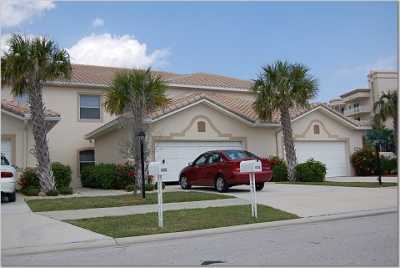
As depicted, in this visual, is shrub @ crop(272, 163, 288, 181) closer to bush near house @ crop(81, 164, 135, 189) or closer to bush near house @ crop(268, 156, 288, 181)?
bush near house @ crop(268, 156, 288, 181)

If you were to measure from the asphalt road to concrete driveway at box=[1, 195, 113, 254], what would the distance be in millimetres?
458

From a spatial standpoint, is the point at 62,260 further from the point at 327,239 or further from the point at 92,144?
the point at 92,144

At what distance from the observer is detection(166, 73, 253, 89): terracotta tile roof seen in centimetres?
2966

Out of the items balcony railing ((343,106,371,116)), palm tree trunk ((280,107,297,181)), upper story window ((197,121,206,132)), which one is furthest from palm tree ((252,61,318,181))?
balcony railing ((343,106,371,116))

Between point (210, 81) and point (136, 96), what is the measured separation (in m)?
14.1

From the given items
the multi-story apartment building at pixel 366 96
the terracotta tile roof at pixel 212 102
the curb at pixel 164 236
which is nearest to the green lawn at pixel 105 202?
the curb at pixel 164 236

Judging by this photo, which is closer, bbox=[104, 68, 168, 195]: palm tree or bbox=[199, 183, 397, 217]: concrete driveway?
bbox=[199, 183, 397, 217]: concrete driveway

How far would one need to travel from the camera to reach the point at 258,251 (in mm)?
7238

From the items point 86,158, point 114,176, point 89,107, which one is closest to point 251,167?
point 114,176

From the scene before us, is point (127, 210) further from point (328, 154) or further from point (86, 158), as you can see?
point (328, 154)

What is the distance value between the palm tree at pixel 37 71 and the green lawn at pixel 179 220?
679cm

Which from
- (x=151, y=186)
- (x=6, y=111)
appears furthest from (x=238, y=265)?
(x=6, y=111)

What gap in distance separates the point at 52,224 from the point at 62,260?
3.18 meters

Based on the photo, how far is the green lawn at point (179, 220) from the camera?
9334mm
